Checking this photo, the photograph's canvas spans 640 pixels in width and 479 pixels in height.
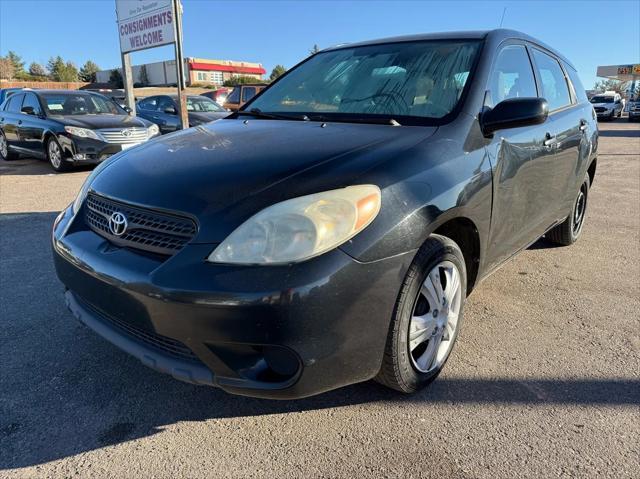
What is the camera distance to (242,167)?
2.08 m

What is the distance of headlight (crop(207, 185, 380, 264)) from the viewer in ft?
5.60

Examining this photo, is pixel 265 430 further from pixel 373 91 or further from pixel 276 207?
A: pixel 373 91

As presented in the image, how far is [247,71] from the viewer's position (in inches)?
2854

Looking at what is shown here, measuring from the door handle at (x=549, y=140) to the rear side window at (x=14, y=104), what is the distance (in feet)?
32.8

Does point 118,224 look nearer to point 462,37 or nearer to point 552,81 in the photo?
point 462,37

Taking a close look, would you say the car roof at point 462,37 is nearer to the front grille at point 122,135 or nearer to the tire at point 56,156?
the front grille at point 122,135

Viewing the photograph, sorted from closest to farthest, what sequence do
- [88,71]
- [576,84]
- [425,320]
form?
[425,320] → [576,84] → [88,71]

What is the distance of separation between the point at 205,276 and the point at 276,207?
1.16ft

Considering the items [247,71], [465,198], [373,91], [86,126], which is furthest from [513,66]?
[247,71]

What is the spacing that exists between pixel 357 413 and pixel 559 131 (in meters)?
2.48

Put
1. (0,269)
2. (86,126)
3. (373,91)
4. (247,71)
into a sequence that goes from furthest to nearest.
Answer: (247,71) → (86,126) → (0,269) → (373,91)

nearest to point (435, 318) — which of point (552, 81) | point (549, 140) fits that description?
point (549, 140)

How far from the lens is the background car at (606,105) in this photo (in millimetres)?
28753

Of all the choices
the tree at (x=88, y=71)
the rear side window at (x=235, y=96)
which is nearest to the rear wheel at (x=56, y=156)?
the rear side window at (x=235, y=96)
